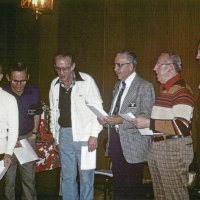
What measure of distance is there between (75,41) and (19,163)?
287 cm

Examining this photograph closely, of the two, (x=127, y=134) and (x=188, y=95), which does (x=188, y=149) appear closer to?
(x=188, y=95)

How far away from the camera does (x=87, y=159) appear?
3.92 metres

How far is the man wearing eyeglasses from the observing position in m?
4.03

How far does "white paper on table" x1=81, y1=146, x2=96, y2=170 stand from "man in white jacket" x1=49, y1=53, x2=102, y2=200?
11 millimetres

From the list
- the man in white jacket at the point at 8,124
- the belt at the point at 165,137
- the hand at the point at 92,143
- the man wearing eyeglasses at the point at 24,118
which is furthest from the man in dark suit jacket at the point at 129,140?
the man wearing eyeglasses at the point at 24,118

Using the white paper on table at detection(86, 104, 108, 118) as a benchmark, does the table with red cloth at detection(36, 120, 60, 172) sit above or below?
below

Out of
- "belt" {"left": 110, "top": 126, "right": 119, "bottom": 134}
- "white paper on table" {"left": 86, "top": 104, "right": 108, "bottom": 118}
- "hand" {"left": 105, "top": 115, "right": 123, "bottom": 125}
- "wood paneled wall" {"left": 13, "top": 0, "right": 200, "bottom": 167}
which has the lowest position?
"belt" {"left": 110, "top": 126, "right": 119, "bottom": 134}

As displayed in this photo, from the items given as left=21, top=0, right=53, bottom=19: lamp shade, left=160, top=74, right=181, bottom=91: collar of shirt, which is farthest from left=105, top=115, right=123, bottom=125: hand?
left=21, top=0, right=53, bottom=19: lamp shade

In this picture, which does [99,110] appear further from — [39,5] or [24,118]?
[39,5]

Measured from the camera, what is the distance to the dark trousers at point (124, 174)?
3.50 metres

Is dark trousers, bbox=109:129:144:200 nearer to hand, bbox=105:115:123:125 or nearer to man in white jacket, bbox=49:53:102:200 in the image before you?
hand, bbox=105:115:123:125

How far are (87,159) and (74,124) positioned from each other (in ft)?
1.32

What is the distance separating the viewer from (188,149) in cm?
292

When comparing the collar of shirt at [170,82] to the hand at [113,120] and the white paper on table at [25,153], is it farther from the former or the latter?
the white paper on table at [25,153]
